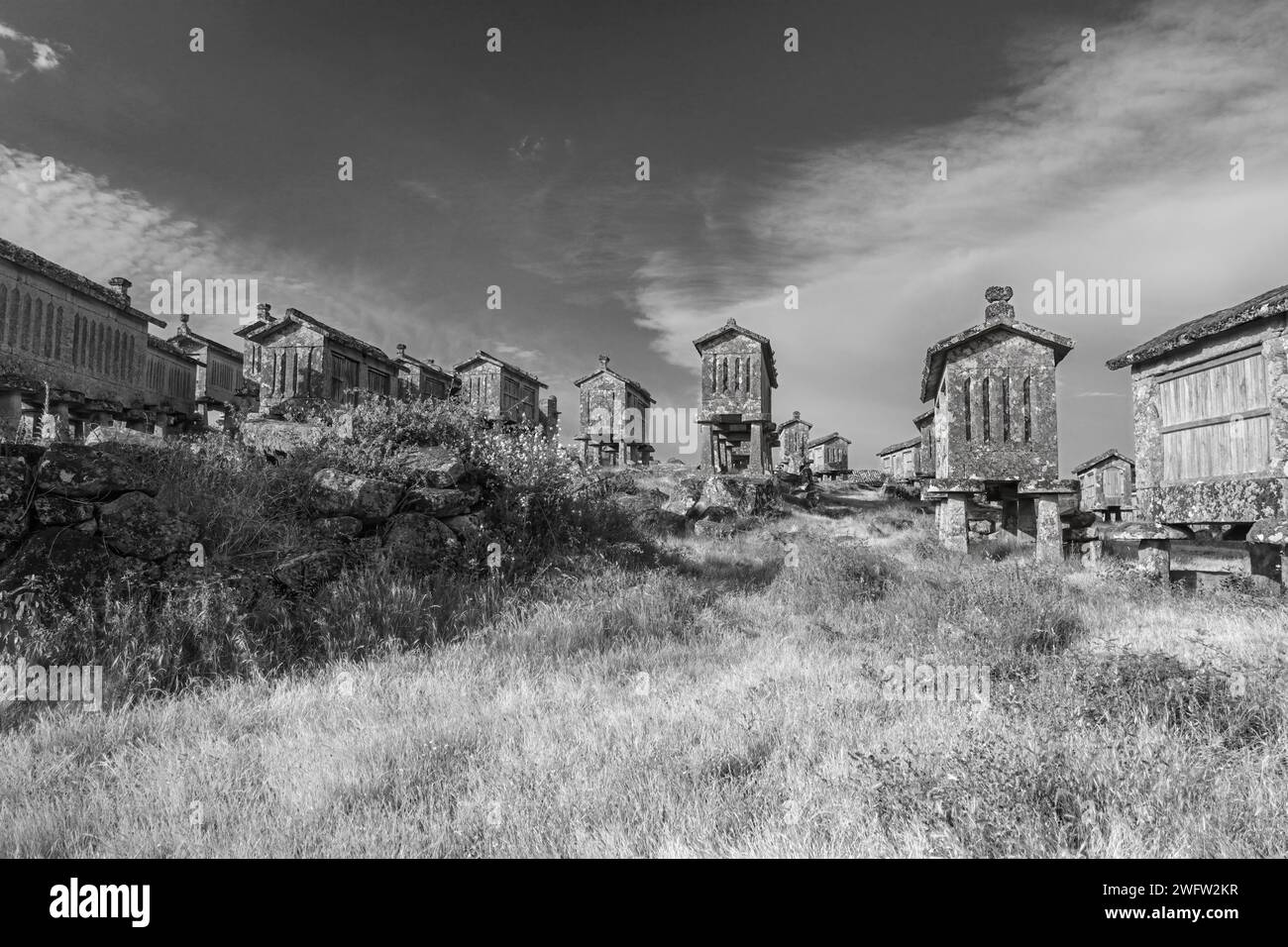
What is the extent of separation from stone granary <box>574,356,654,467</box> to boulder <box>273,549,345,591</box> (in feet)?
84.0

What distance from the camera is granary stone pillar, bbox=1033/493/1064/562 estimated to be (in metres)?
12.0

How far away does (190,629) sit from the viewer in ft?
18.4

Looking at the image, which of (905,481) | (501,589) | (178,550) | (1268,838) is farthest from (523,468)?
(905,481)

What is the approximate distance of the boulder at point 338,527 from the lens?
751 centimetres

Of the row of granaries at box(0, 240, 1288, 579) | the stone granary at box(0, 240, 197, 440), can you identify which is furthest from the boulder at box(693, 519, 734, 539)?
the stone granary at box(0, 240, 197, 440)

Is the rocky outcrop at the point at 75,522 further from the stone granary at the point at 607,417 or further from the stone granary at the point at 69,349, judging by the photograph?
the stone granary at the point at 607,417

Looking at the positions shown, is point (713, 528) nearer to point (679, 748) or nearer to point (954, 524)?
point (954, 524)

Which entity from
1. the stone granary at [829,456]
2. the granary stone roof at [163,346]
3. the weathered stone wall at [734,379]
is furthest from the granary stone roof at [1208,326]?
the stone granary at [829,456]

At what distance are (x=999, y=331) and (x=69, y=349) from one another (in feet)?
67.1

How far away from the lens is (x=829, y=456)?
43406mm

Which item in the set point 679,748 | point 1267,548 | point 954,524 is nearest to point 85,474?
point 679,748

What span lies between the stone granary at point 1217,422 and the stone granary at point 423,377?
23726 mm

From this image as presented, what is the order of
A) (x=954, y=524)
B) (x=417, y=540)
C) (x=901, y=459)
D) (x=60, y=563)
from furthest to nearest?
(x=901, y=459)
(x=954, y=524)
(x=417, y=540)
(x=60, y=563)
